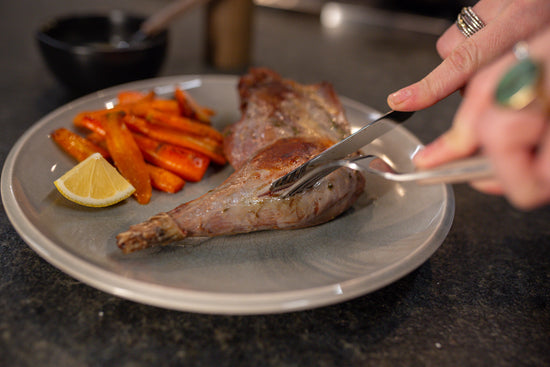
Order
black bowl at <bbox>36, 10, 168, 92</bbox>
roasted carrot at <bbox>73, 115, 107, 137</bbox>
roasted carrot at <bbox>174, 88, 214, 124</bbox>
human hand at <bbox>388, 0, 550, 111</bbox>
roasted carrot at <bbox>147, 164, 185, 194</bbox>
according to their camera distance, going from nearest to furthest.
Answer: human hand at <bbox>388, 0, 550, 111</bbox>, roasted carrot at <bbox>147, 164, 185, 194</bbox>, roasted carrot at <bbox>73, 115, 107, 137</bbox>, roasted carrot at <bbox>174, 88, 214, 124</bbox>, black bowl at <bbox>36, 10, 168, 92</bbox>

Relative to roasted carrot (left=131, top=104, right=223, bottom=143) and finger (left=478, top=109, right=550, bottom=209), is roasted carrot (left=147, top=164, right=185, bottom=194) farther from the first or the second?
finger (left=478, top=109, right=550, bottom=209)

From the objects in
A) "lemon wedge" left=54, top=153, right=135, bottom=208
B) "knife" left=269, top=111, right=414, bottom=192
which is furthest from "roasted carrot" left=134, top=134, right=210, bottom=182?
"knife" left=269, top=111, right=414, bottom=192

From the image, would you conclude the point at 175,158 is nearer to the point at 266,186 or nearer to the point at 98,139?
the point at 98,139

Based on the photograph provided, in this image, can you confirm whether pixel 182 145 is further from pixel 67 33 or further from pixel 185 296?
pixel 67 33

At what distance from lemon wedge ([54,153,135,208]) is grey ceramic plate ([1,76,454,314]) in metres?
0.04

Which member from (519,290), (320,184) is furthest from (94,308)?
(519,290)

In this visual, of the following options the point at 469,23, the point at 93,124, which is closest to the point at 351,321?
the point at 469,23

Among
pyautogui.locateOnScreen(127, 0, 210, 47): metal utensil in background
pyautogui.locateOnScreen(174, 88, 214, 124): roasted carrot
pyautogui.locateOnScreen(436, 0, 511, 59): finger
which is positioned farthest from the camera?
pyautogui.locateOnScreen(127, 0, 210, 47): metal utensil in background

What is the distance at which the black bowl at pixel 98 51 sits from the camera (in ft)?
6.92

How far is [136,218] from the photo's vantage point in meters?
1.48

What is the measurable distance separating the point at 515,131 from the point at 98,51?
193cm

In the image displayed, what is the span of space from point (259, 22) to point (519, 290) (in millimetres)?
3307

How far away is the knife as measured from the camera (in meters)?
1.36

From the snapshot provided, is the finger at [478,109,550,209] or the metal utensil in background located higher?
the finger at [478,109,550,209]
